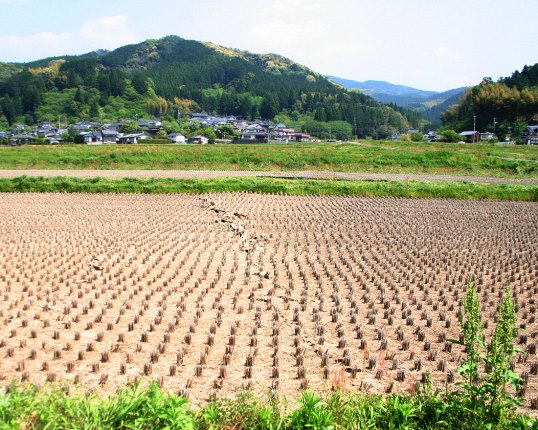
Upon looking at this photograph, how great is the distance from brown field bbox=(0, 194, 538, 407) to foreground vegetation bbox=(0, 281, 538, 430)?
0.61 meters

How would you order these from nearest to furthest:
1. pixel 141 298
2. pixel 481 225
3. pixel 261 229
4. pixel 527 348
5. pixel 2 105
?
pixel 527 348, pixel 141 298, pixel 261 229, pixel 481 225, pixel 2 105

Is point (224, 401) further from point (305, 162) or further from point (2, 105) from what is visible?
point (2, 105)

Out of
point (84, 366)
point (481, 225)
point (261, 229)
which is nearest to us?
point (84, 366)

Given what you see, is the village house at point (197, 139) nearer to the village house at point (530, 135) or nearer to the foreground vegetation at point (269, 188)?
the village house at point (530, 135)

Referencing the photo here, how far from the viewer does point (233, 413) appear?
3855 mm

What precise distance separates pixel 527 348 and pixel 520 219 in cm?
1122

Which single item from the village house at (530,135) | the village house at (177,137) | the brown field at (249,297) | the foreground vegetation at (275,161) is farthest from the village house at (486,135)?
the brown field at (249,297)

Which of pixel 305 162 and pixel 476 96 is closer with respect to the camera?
pixel 305 162

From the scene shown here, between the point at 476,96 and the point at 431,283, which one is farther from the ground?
the point at 476,96

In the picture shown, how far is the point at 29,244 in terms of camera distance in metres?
10.5

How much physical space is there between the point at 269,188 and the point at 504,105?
6900 cm

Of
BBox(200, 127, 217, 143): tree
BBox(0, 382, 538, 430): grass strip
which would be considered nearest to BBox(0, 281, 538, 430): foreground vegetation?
BBox(0, 382, 538, 430): grass strip

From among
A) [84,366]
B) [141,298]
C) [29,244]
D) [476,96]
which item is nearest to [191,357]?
[84,366]

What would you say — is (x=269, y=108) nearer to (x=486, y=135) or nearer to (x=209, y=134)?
(x=209, y=134)
